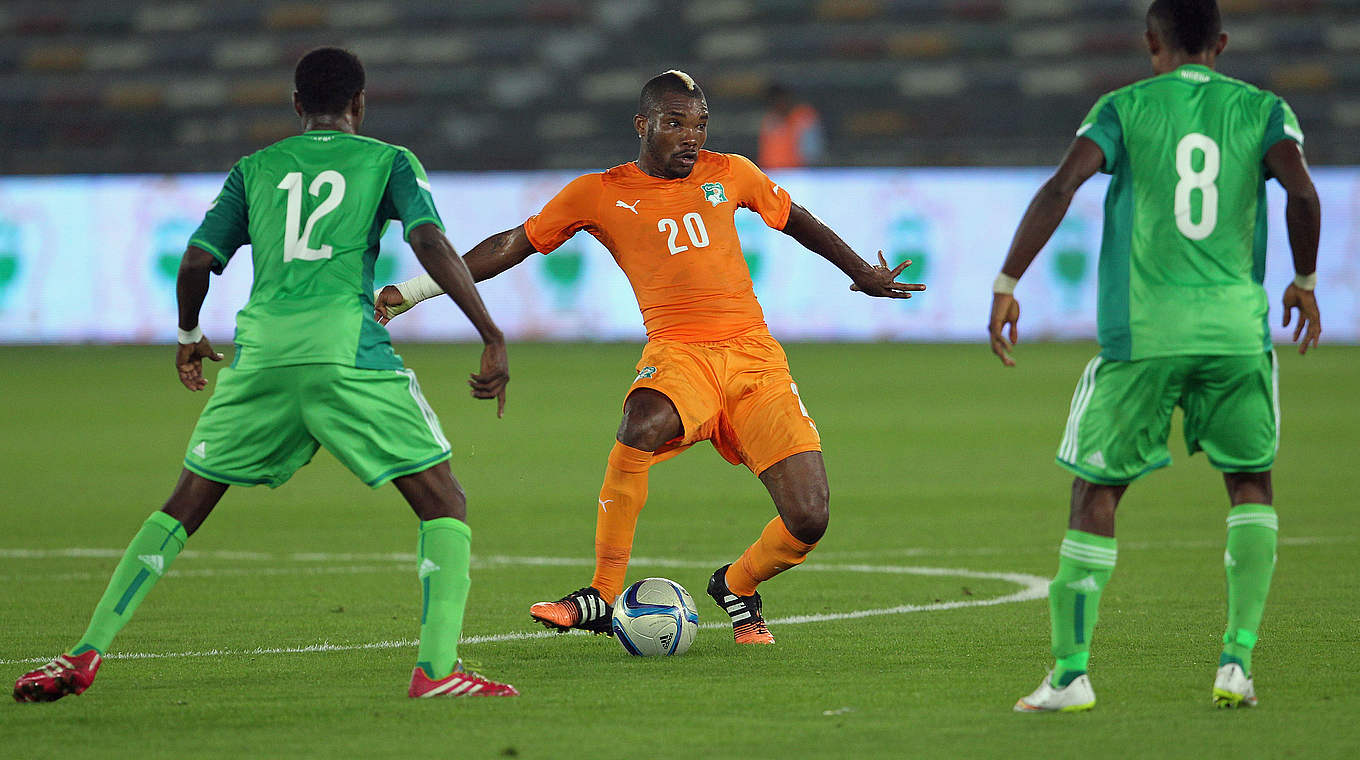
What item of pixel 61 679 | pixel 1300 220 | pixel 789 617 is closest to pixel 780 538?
pixel 789 617

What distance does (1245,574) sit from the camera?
17.4ft

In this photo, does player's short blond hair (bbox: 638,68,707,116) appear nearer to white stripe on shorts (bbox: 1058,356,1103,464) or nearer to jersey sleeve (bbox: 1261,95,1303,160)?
white stripe on shorts (bbox: 1058,356,1103,464)

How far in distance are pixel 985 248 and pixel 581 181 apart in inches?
601

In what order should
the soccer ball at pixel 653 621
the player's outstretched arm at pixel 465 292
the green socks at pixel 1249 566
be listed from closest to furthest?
the green socks at pixel 1249 566
the player's outstretched arm at pixel 465 292
the soccer ball at pixel 653 621

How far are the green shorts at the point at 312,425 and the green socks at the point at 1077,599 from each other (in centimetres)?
177

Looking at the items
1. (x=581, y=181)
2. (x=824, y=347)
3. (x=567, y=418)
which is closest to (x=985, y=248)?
(x=824, y=347)

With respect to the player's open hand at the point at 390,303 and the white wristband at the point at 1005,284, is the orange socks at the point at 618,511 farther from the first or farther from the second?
the white wristband at the point at 1005,284

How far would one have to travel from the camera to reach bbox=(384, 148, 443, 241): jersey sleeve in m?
5.50

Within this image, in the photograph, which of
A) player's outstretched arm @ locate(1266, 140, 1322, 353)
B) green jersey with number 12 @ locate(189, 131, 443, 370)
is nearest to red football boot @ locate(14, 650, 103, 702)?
green jersey with number 12 @ locate(189, 131, 443, 370)

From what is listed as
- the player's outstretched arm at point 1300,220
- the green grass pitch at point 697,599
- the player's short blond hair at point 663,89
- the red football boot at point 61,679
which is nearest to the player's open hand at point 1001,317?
the player's outstretched arm at point 1300,220

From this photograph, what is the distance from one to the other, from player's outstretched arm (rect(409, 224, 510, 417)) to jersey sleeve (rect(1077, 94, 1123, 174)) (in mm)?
1703

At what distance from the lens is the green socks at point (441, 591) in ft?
17.9

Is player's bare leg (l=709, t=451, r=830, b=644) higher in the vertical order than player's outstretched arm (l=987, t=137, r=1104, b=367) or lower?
lower

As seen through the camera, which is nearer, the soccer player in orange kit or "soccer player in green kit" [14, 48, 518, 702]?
"soccer player in green kit" [14, 48, 518, 702]
